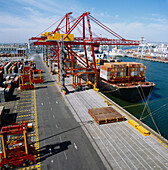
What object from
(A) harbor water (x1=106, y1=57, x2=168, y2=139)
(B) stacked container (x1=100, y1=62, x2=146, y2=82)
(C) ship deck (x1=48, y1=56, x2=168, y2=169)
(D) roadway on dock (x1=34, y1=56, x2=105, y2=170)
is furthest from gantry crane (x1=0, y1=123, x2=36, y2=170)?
(B) stacked container (x1=100, y1=62, x2=146, y2=82)

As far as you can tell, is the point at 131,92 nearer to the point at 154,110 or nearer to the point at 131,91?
the point at 131,91

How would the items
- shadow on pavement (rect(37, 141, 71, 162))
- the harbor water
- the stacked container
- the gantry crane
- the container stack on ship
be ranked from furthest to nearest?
the stacked container, the container stack on ship, the harbor water, shadow on pavement (rect(37, 141, 71, 162)), the gantry crane

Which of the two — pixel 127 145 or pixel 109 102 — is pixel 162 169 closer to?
pixel 127 145

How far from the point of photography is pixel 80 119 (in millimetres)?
28438

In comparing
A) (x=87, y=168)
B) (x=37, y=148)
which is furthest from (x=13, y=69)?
(x=87, y=168)

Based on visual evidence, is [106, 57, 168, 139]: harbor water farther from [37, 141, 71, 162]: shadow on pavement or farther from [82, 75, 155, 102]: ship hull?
[37, 141, 71, 162]: shadow on pavement

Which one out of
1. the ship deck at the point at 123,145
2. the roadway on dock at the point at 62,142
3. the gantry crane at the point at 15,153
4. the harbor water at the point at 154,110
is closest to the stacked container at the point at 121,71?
the harbor water at the point at 154,110

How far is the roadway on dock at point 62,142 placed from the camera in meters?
17.9

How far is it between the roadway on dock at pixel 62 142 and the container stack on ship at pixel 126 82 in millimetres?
19711

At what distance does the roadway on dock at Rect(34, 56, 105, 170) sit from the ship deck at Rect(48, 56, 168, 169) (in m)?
1.19

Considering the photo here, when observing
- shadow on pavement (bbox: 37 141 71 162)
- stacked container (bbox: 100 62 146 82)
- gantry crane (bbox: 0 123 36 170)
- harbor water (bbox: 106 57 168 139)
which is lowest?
harbor water (bbox: 106 57 168 139)

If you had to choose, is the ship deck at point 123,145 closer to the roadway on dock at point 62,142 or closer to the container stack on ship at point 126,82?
the roadway on dock at point 62,142

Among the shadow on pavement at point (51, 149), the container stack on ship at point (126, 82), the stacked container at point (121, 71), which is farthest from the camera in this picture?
the stacked container at point (121, 71)

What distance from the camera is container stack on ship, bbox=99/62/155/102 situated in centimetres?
4583
